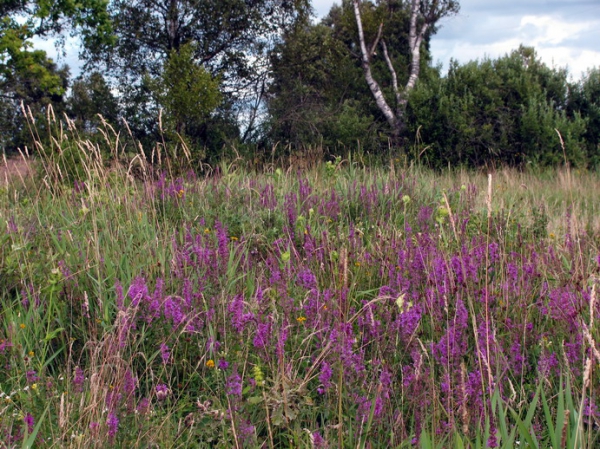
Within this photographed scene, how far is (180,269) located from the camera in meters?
3.37

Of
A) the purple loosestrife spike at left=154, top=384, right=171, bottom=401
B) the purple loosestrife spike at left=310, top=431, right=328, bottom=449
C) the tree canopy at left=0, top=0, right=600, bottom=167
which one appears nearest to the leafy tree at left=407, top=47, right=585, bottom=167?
the tree canopy at left=0, top=0, right=600, bottom=167

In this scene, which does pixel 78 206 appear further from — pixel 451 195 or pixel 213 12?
pixel 213 12

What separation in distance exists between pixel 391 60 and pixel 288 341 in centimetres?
1872

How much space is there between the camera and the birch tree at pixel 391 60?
1672 centimetres

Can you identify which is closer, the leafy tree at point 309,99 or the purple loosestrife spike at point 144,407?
the purple loosestrife spike at point 144,407

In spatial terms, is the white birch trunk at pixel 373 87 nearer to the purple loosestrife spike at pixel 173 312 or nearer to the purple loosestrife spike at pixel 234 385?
the purple loosestrife spike at pixel 173 312

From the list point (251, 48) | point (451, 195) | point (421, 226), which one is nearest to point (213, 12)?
point (251, 48)

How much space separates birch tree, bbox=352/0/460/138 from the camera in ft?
54.9

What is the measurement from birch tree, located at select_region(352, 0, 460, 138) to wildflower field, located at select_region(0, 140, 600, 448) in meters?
12.5

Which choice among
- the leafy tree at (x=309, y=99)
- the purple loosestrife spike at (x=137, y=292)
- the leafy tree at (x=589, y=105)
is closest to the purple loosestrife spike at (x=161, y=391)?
the purple loosestrife spike at (x=137, y=292)

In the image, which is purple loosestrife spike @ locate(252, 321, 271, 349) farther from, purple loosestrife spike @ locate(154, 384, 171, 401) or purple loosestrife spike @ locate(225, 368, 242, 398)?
purple loosestrife spike @ locate(154, 384, 171, 401)

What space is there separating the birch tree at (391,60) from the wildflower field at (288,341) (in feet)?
40.9

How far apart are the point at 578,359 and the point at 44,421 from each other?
2.16 m

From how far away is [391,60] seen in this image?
65.9ft
